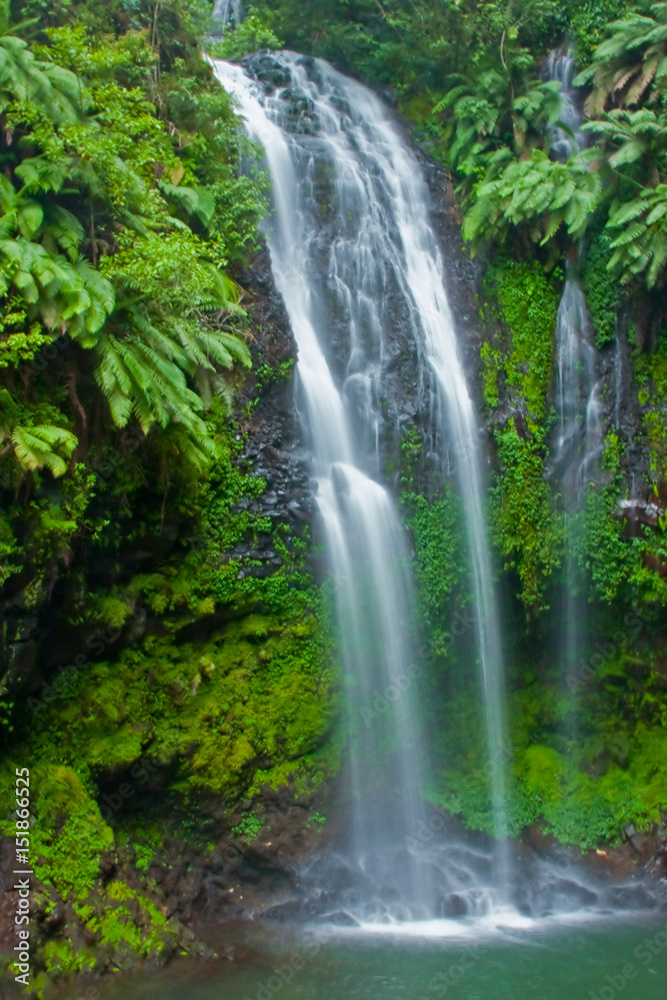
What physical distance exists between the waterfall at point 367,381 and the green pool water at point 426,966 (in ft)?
3.75

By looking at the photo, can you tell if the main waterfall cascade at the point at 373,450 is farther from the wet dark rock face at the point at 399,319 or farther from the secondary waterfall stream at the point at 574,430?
the secondary waterfall stream at the point at 574,430

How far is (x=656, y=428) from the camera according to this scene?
12.3 metres

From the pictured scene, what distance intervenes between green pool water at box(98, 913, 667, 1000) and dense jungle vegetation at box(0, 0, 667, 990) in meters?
0.69

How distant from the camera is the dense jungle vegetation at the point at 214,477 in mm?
7832

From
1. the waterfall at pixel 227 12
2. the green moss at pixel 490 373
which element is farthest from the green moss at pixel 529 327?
the waterfall at pixel 227 12

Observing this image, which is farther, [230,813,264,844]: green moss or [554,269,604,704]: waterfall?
[554,269,604,704]: waterfall

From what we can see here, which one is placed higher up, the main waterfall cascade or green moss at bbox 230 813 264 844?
the main waterfall cascade

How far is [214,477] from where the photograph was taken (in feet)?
32.7

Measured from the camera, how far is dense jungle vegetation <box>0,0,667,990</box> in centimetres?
783

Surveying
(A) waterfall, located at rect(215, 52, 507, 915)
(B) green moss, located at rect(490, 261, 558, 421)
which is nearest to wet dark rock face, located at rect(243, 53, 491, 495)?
(A) waterfall, located at rect(215, 52, 507, 915)

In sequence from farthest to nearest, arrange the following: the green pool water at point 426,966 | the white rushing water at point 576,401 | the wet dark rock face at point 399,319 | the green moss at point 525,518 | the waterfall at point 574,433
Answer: the white rushing water at point 576,401 → the waterfall at point 574,433 → the green moss at point 525,518 → the wet dark rock face at point 399,319 → the green pool water at point 426,966

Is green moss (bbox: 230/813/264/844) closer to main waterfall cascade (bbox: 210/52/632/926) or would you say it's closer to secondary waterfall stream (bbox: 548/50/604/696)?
main waterfall cascade (bbox: 210/52/632/926)

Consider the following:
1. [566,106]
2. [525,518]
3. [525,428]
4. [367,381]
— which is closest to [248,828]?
[525,518]

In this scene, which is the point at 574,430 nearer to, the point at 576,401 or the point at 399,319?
the point at 576,401
